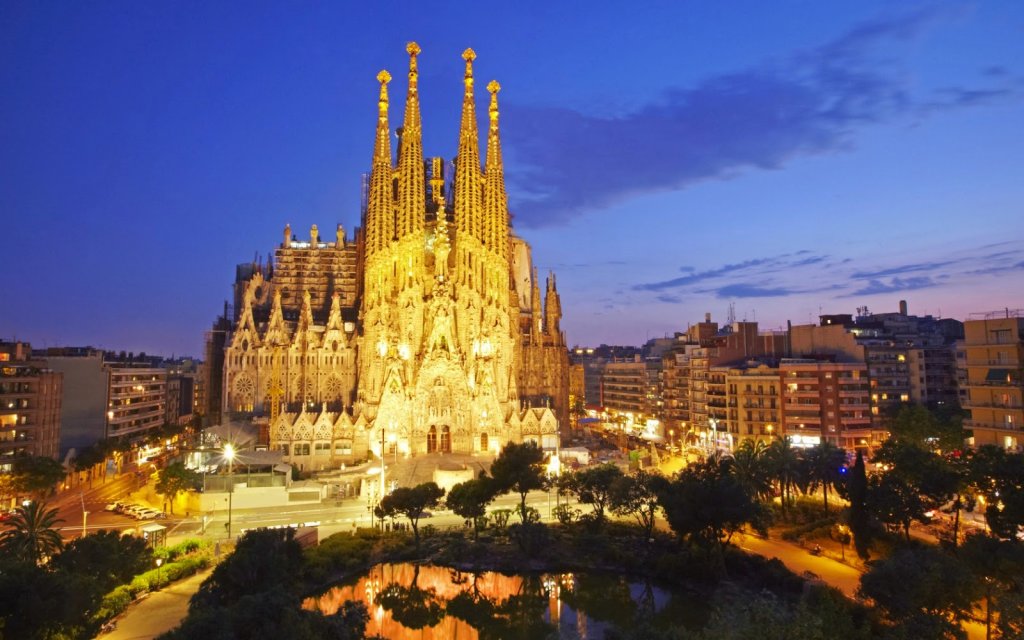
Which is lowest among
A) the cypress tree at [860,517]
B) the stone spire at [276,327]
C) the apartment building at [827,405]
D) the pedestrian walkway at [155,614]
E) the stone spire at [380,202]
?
the pedestrian walkway at [155,614]

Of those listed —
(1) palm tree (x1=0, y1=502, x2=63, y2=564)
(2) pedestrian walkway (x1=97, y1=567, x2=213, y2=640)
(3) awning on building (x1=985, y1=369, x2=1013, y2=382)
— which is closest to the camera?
(2) pedestrian walkway (x1=97, y1=567, x2=213, y2=640)

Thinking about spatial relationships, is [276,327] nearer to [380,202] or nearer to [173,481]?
[380,202]

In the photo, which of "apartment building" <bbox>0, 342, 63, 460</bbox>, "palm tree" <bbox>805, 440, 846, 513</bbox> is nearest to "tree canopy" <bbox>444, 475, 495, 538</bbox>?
"palm tree" <bbox>805, 440, 846, 513</bbox>

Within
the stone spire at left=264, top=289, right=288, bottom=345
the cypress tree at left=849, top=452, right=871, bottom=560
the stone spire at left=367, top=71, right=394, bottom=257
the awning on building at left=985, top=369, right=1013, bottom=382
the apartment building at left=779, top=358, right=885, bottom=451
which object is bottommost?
the cypress tree at left=849, top=452, right=871, bottom=560

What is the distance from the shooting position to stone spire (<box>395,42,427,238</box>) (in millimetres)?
81000

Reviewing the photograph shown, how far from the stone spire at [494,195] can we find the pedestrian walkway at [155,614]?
58672 mm

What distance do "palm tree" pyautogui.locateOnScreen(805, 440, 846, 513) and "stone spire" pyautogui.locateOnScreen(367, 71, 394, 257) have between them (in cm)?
5493

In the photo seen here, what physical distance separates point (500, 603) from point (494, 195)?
61.8 m

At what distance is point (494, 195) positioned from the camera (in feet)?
287

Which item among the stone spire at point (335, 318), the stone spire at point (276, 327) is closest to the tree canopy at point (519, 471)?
the stone spire at point (335, 318)

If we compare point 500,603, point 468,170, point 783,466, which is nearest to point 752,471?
point 783,466

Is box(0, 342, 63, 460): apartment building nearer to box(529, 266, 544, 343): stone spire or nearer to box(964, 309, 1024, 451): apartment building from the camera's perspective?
box(529, 266, 544, 343): stone spire

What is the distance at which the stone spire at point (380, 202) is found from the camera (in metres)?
81.1

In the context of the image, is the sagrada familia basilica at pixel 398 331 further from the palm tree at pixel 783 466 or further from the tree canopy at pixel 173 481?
the palm tree at pixel 783 466
